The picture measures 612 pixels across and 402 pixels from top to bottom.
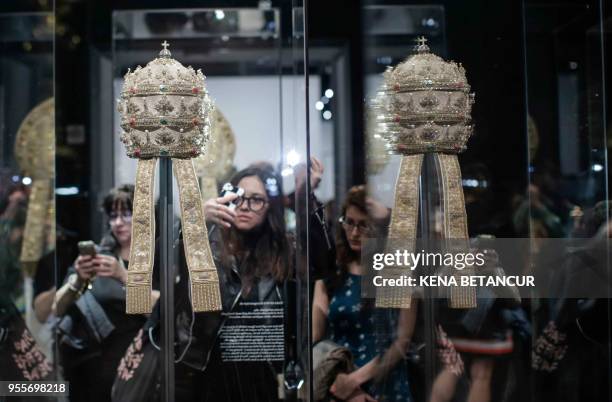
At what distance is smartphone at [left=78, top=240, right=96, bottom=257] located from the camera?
4316 millimetres

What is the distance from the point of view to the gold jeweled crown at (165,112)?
383cm

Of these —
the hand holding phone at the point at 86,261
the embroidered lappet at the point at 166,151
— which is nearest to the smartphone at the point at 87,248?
the hand holding phone at the point at 86,261

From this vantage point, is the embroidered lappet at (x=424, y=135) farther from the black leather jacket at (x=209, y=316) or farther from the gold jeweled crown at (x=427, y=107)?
the black leather jacket at (x=209, y=316)

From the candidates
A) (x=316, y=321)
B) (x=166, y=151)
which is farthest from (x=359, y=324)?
(x=166, y=151)

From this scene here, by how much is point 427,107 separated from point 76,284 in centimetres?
189

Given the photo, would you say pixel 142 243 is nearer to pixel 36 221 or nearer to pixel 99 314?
pixel 99 314

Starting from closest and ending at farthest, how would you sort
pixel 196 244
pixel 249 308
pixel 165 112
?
pixel 165 112, pixel 196 244, pixel 249 308

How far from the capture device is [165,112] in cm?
381

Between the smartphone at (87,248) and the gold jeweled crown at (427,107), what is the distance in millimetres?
1503

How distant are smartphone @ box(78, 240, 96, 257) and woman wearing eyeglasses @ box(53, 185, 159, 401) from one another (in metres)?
0.02

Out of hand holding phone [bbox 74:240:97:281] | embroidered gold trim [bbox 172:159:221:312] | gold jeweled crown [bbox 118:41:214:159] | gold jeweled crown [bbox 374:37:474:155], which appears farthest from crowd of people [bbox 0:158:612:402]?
gold jeweled crown [bbox 118:41:214:159]

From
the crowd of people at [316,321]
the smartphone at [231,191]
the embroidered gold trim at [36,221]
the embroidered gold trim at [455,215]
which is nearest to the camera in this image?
the embroidered gold trim at [455,215]

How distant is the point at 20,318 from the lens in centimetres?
441

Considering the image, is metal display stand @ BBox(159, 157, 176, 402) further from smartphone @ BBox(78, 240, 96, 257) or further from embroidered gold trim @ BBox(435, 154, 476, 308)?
embroidered gold trim @ BBox(435, 154, 476, 308)
